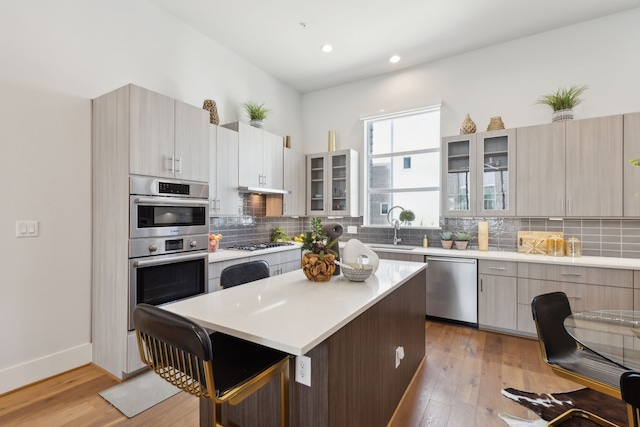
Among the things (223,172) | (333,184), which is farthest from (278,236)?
(223,172)

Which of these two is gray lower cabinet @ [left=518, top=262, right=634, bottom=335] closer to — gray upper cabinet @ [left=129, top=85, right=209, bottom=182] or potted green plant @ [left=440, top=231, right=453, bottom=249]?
potted green plant @ [left=440, top=231, right=453, bottom=249]

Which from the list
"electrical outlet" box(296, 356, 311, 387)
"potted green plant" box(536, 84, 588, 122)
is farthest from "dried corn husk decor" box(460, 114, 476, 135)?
"electrical outlet" box(296, 356, 311, 387)

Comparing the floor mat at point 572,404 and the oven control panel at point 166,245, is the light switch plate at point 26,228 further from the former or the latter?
the floor mat at point 572,404

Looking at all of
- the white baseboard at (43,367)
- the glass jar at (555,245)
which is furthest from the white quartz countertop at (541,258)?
the white baseboard at (43,367)

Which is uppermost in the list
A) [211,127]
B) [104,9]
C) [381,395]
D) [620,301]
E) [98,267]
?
[104,9]

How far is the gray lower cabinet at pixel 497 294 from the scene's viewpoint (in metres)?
3.29

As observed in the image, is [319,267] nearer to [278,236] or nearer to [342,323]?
[342,323]

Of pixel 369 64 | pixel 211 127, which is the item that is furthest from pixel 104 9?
pixel 369 64

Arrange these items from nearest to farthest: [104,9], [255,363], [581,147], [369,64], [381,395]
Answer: [255,363], [381,395], [104,9], [581,147], [369,64]

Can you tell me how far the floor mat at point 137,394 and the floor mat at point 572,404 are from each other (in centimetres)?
246

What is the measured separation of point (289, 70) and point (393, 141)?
6.18 feet

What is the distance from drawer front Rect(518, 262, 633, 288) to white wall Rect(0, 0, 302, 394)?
4213mm

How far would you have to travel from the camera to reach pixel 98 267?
2.60 metres

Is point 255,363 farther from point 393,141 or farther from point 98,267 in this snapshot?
point 393,141
